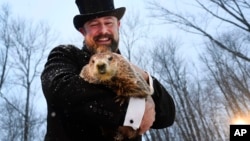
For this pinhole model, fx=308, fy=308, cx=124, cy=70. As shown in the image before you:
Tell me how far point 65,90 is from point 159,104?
593 millimetres

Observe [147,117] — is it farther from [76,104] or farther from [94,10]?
[94,10]

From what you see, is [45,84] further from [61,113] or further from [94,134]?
[94,134]

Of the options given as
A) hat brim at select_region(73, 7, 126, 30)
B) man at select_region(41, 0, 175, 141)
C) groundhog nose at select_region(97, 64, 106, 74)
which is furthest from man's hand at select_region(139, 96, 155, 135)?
hat brim at select_region(73, 7, 126, 30)

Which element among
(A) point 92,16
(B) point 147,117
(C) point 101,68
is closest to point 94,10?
(A) point 92,16

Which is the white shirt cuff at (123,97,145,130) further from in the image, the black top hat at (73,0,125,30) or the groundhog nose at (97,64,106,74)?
the black top hat at (73,0,125,30)

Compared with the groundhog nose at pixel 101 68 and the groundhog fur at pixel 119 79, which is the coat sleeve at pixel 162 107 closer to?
the groundhog fur at pixel 119 79

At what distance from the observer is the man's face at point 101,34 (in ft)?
6.50

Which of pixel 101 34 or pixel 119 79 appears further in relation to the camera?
pixel 101 34

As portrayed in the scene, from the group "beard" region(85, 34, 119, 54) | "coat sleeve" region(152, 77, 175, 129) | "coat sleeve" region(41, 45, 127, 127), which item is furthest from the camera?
"beard" region(85, 34, 119, 54)

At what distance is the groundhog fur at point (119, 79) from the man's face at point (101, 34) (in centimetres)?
25

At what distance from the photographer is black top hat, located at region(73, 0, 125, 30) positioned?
6.66 feet

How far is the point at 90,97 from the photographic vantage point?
1542mm

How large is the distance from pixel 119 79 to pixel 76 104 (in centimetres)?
27

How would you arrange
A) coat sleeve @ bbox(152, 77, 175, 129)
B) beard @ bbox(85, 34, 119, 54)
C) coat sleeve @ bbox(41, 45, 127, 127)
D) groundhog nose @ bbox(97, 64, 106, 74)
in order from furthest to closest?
beard @ bbox(85, 34, 119, 54)
coat sleeve @ bbox(152, 77, 175, 129)
groundhog nose @ bbox(97, 64, 106, 74)
coat sleeve @ bbox(41, 45, 127, 127)
